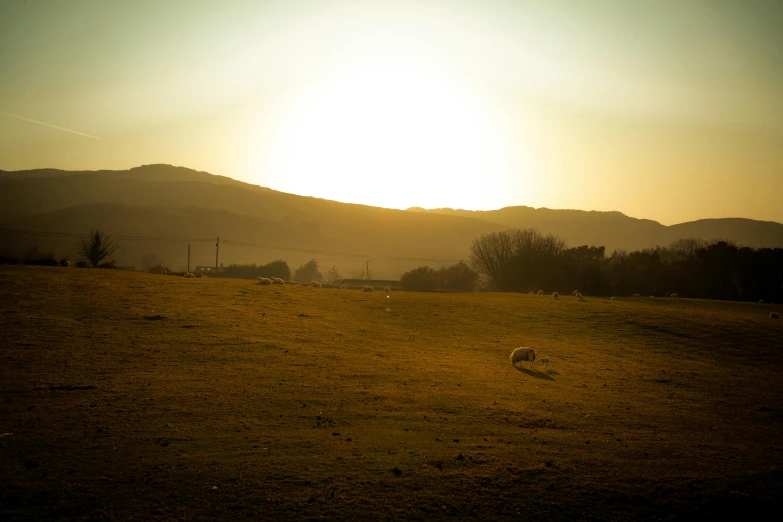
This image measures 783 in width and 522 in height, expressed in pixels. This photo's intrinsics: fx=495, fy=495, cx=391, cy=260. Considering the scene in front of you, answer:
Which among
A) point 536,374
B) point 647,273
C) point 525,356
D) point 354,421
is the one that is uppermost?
point 647,273

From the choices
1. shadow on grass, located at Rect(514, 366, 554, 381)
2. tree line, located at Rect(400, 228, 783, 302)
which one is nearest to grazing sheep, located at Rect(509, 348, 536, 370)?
shadow on grass, located at Rect(514, 366, 554, 381)

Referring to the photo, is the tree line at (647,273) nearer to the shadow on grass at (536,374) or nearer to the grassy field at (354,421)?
the grassy field at (354,421)

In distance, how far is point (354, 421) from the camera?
1373 cm

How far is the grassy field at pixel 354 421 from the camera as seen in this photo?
31.3 feet

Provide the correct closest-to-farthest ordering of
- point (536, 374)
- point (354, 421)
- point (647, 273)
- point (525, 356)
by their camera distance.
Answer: point (354, 421)
point (536, 374)
point (525, 356)
point (647, 273)

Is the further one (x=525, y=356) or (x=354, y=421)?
(x=525, y=356)

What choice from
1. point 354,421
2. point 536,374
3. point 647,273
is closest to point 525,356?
point 536,374

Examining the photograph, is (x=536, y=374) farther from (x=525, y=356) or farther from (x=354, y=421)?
(x=354, y=421)

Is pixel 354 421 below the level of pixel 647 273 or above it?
below

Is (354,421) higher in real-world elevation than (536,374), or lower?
higher

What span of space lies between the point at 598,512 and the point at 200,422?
9.67m

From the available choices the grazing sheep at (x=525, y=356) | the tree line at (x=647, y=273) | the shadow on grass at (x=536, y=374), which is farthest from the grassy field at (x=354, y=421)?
the tree line at (x=647, y=273)

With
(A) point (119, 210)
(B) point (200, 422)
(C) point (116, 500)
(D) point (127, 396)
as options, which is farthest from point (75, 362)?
(A) point (119, 210)

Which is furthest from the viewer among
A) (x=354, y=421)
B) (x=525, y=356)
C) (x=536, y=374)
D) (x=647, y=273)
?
(x=647, y=273)
